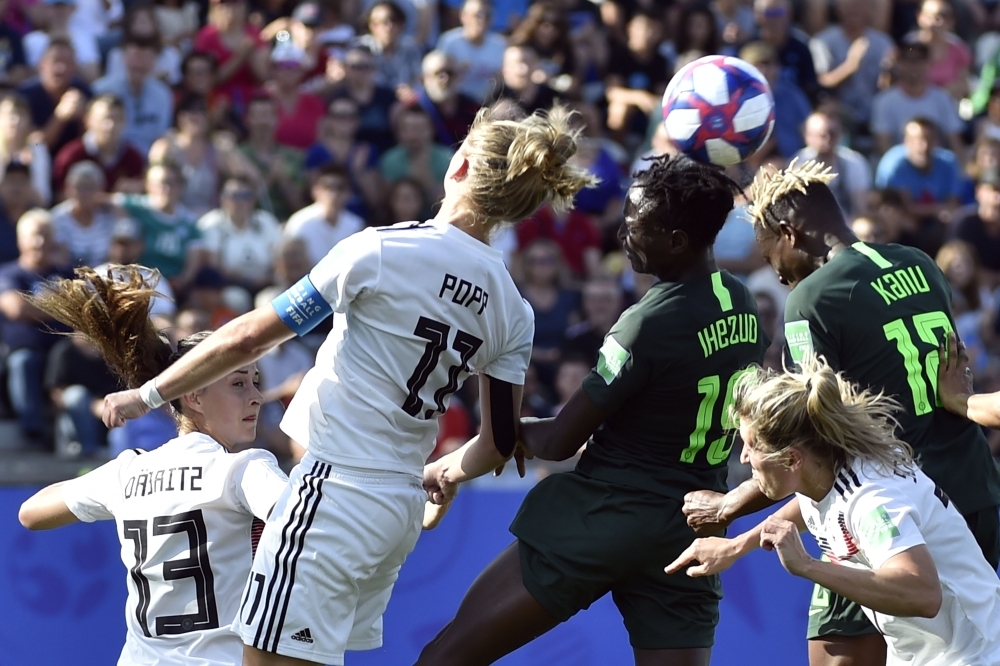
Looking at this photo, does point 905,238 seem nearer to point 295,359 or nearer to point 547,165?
point 295,359

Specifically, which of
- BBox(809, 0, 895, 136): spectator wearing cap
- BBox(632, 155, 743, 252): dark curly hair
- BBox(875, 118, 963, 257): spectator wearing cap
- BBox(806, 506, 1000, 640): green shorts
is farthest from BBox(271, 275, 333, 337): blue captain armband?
BBox(809, 0, 895, 136): spectator wearing cap

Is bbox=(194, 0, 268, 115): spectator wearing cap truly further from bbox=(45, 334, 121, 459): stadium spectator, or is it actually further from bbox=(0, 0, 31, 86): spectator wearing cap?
bbox=(45, 334, 121, 459): stadium spectator

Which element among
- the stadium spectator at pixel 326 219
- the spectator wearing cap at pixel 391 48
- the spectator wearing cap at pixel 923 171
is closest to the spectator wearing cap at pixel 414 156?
the stadium spectator at pixel 326 219

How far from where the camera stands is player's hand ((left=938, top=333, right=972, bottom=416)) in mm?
4438

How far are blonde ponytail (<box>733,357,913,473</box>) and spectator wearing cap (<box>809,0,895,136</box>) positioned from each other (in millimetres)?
9414

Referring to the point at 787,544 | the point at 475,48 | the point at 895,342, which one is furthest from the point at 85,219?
the point at 787,544

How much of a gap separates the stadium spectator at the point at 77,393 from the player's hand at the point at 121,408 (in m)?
4.45

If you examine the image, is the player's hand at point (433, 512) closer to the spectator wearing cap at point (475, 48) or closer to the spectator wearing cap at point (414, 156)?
the spectator wearing cap at point (414, 156)

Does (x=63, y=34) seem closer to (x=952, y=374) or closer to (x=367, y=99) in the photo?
(x=367, y=99)

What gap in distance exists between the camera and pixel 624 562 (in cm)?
428

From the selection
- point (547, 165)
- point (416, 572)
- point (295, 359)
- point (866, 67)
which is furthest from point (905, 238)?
point (547, 165)

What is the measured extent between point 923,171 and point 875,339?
7532 mm

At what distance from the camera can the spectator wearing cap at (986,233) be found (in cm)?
1081

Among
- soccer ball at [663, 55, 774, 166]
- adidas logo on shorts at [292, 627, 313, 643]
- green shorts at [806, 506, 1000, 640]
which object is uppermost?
soccer ball at [663, 55, 774, 166]
